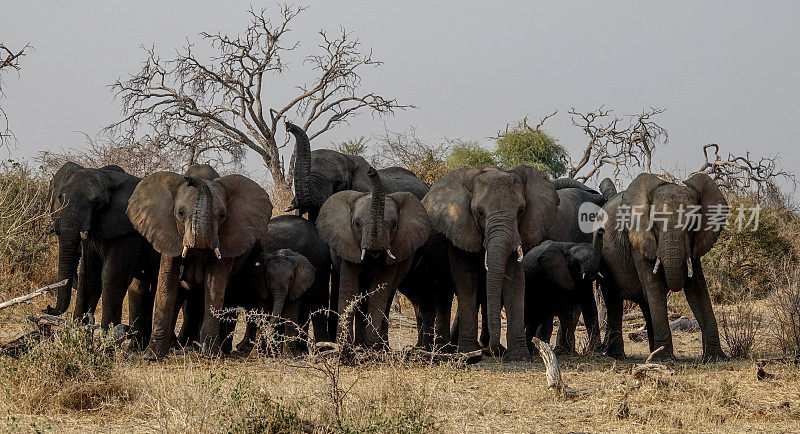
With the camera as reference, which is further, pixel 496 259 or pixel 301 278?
Result: pixel 301 278

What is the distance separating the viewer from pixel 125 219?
456 inches

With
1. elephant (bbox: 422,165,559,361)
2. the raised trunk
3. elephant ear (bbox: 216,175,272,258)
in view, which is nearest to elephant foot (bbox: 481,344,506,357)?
elephant (bbox: 422,165,559,361)

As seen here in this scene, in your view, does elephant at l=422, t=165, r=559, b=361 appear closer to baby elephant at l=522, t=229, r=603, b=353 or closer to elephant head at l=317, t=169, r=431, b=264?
elephant head at l=317, t=169, r=431, b=264

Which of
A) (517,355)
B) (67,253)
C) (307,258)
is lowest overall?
(517,355)

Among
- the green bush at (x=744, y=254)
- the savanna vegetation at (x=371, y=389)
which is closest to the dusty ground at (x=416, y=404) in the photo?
the savanna vegetation at (x=371, y=389)

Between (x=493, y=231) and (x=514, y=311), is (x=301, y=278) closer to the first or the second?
(x=493, y=231)

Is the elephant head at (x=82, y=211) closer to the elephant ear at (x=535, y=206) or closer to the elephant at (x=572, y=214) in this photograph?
the elephant ear at (x=535, y=206)

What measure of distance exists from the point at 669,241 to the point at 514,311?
1.93m

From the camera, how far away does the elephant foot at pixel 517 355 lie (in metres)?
11.2

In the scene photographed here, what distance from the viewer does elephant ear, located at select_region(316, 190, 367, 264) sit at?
10836 mm

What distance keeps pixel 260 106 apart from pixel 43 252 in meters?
19.5

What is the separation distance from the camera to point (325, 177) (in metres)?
13.8

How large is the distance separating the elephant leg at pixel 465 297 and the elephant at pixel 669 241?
1.96 meters

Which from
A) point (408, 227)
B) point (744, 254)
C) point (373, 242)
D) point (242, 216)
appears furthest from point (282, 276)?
point (744, 254)
